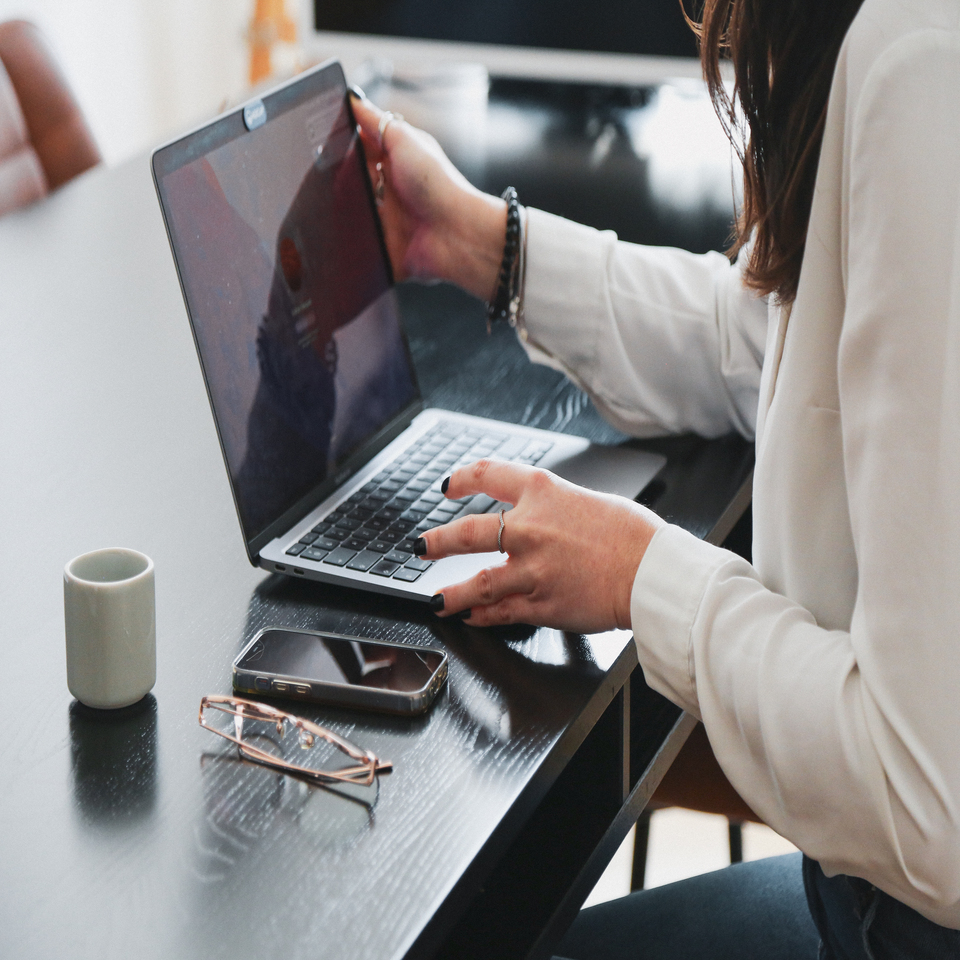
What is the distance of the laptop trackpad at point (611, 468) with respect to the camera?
0.93 metres

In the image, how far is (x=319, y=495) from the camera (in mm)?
876

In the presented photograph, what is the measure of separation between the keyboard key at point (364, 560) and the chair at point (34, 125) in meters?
1.16

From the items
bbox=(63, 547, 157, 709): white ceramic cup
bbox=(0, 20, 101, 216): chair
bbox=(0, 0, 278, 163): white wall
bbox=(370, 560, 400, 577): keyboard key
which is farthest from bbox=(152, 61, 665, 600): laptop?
bbox=(0, 0, 278, 163): white wall

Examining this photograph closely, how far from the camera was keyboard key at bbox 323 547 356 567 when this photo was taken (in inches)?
31.5

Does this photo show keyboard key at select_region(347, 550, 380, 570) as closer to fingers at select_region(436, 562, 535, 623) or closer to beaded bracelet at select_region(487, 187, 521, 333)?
fingers at select_region(436, 562, 535, 623)

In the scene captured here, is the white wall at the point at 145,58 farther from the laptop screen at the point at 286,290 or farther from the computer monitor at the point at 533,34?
the laptop screen at the point at 286,290

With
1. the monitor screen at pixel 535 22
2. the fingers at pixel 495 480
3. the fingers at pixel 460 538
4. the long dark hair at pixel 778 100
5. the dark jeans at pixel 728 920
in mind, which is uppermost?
the long dark hair at pixel 778 100

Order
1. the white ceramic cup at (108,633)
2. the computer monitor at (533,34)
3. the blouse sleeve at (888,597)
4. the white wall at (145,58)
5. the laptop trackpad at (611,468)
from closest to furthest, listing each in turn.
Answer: the blouse sleeve at (888,597)
the white ceramic cup at (108,633)
the laptop trackpad at (611,468)
the computer monitor at (533,34)
the white wall at (145,58)

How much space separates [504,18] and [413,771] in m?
1.55

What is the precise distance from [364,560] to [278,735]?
0.57 ft

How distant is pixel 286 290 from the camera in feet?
2.84

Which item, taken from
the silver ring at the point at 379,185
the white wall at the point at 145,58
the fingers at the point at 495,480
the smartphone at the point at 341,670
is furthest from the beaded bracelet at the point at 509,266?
the white wall at the point at 145,58

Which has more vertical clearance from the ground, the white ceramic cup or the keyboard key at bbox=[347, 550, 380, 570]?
the white ceramic cup

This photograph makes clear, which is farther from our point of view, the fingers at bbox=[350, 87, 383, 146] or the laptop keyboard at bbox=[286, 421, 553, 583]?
the fingers at bbox=[350, 87, 383, 146]
